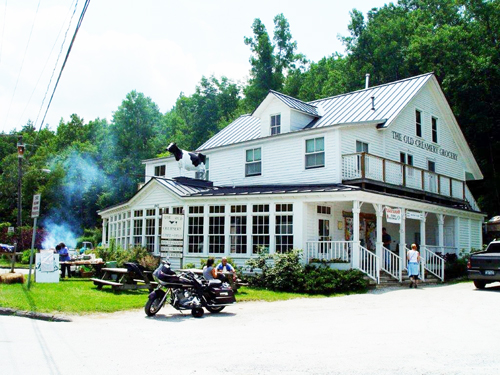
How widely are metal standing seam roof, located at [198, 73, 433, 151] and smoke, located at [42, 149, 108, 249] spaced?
113 ft

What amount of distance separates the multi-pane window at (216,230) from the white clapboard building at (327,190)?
5 cm

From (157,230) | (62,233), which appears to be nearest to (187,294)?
(157,230)

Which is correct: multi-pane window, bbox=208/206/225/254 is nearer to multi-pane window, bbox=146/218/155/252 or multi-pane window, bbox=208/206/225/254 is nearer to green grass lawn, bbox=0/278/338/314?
multi-pane window, bbox=146/218/155/252

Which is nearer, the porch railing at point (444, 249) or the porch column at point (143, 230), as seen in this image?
the porch railing at point (444, 249)

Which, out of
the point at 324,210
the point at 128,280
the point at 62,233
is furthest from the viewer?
the point at 62,233

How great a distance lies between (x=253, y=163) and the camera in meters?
26.4

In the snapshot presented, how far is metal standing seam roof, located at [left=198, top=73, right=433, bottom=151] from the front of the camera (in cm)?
2581

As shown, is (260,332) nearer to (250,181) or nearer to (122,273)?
(122,273)

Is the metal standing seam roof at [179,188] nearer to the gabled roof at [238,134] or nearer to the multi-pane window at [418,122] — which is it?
the gabled roof at [238,134]

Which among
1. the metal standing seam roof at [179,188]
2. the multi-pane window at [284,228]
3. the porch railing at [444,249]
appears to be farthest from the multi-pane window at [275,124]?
the porch railing at [444,249]

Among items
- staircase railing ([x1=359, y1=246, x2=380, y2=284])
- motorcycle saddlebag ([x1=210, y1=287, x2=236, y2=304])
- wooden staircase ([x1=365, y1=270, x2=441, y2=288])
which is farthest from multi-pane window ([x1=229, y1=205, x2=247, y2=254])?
motorcycle saddlebag ([x1=210, y1=287, x2=236, y2=304])

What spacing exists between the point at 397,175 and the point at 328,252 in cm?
587

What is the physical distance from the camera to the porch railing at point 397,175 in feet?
73.1

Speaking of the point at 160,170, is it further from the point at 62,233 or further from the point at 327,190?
the point at 62,233
